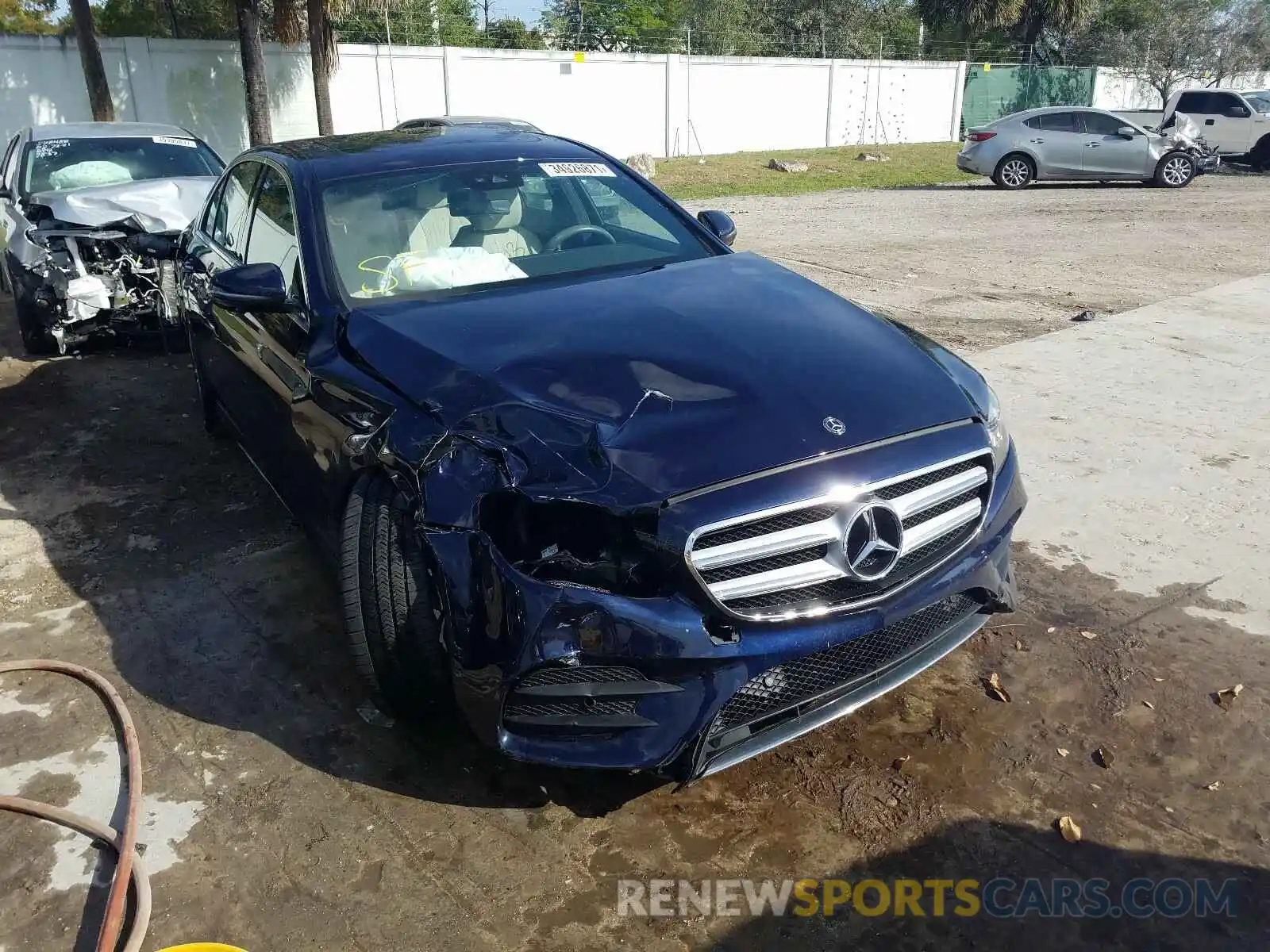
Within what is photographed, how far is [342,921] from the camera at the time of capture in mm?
2486

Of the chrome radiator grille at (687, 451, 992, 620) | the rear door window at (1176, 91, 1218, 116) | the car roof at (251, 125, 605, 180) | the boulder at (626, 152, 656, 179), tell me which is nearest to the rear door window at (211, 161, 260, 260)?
the car roof at (251, 125, 605, 180)

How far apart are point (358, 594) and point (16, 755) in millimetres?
1180

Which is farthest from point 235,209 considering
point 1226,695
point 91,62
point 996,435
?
point 91,62

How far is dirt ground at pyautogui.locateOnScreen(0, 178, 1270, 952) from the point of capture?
2.49 metres

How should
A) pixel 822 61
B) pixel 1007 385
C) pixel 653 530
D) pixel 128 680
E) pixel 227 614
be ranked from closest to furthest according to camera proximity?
pixel 653 530, pixel 128 680, pixel 227 614, pixel 1007 385, pixel 822 61

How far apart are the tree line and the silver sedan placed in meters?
9.94

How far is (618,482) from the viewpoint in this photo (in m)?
2.47

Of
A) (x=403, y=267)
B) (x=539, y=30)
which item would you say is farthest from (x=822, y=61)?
(x=403, y=267)

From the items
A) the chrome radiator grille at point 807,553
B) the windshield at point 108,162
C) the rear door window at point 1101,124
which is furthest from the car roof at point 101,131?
the rear door window at point 1101,124

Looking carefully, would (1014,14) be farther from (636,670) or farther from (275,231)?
(636,670)

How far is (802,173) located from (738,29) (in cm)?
2552

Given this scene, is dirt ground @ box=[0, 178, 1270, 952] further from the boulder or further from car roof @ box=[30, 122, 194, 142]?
the boulder

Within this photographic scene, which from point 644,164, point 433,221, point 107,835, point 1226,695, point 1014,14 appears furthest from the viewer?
point 1014,14

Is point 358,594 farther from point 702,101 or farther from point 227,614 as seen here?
point 702,101
